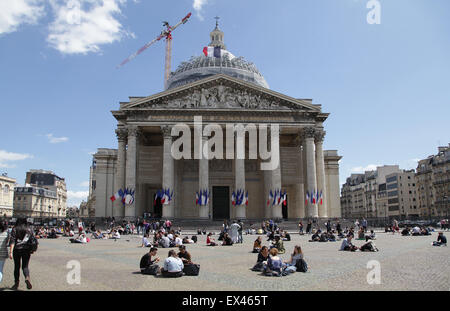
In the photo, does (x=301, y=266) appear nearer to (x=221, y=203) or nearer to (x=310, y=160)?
(x=310, y=160)

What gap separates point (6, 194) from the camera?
249 feet

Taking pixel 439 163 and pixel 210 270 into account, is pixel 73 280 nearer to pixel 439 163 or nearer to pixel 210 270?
pixel 210 270

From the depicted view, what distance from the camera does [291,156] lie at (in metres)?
46.1

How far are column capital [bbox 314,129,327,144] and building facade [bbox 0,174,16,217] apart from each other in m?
62.6

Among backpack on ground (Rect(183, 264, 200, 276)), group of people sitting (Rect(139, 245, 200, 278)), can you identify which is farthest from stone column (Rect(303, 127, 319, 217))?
backpack on ground (Rect(183, 264, 200, 276))

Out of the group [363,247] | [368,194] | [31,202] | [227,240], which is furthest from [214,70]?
[31,202]

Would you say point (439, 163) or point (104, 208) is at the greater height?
point (439, 163)

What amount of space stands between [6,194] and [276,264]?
79556mm

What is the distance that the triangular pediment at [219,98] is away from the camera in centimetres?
4184

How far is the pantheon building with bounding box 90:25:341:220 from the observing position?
1633 inches

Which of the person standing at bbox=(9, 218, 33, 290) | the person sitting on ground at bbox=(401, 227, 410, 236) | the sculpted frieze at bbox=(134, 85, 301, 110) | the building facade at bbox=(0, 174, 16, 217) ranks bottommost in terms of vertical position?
the person sitting on ground at bbox=(401, 227, 410, 236)

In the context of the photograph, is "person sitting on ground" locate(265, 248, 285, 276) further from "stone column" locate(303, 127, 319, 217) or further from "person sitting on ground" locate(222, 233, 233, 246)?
"stone column" locate(303, 127, 319, 217)
